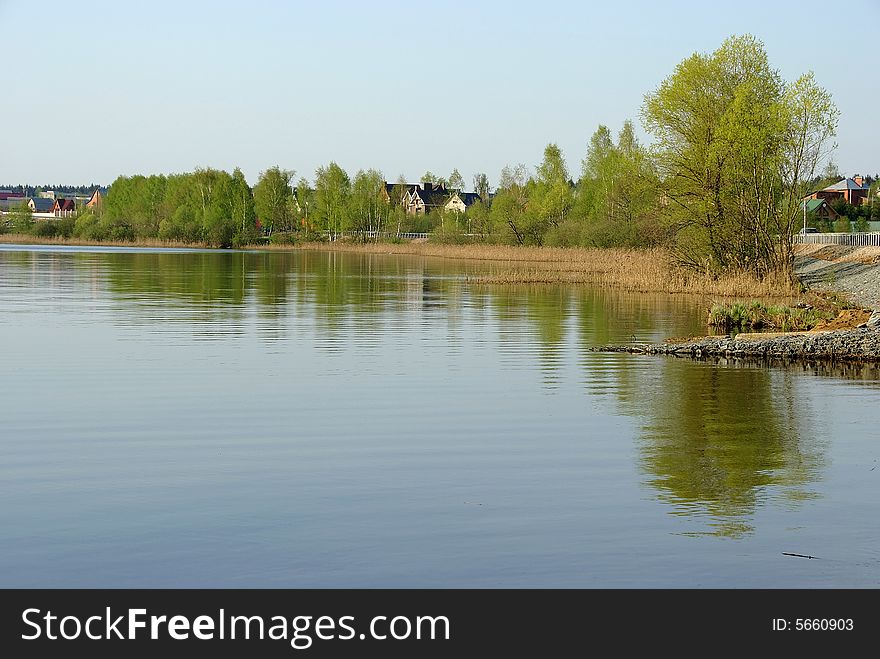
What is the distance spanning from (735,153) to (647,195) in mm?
5835

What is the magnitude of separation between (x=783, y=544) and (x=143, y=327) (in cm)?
2236

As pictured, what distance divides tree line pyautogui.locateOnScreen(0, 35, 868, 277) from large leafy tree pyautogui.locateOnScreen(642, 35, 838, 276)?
5 centimetres

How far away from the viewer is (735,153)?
4722 cm

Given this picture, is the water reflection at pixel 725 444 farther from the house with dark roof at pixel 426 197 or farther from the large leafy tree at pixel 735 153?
the house with dark roof at pixel 426 197

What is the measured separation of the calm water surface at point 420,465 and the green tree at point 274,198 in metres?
110

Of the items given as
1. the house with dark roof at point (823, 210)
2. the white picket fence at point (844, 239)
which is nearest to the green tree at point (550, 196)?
the white picket fence at point (844, 239)

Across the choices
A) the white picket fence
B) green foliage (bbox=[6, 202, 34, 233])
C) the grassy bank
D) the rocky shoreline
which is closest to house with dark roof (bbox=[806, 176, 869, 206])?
the grassy bank

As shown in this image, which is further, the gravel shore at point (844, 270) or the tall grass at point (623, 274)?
the tall grass at point (623, 274)

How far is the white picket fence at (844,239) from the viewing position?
2908 inches

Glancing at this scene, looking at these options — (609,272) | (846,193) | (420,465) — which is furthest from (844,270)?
(846,193)

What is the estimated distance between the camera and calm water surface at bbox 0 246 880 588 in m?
9.30

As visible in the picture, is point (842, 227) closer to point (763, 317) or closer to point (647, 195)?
point (647, 195)
